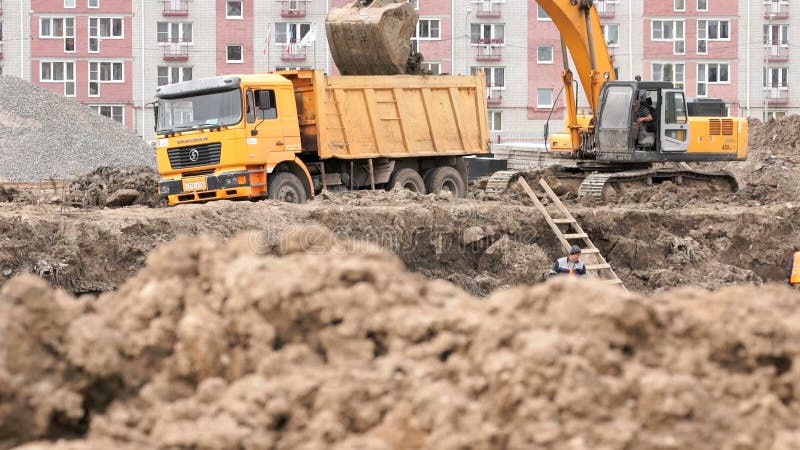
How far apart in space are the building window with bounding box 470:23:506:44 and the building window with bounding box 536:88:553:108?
3015 mm

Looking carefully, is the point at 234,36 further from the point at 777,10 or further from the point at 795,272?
the point at 795,272

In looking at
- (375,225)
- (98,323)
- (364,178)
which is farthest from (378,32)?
(98,323)

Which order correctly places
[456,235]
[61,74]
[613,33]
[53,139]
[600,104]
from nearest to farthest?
[456,235], [600,104], [53,139], [61,74], [613,33]

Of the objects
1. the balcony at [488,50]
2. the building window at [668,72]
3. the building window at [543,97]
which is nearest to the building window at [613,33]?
the building window at [668,72]

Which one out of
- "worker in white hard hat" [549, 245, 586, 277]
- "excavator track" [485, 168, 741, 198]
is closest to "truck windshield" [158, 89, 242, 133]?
"excavator track" [485, 168, 741, 198]

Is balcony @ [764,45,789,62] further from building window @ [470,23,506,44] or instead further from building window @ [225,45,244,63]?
building window @ [225,45,244,63]

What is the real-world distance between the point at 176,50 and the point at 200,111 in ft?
121

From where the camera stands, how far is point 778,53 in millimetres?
59188

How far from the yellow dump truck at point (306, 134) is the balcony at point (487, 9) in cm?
3502

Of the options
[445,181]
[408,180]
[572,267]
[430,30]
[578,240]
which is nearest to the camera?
[572,267]

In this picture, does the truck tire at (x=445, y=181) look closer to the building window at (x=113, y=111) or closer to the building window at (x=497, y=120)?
the building window at (x=497, y=120)

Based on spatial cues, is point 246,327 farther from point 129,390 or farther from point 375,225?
point 375,225

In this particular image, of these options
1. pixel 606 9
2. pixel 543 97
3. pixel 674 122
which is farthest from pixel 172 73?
pixel 674 122

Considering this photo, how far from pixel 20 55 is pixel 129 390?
55050 millimetres
